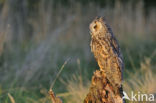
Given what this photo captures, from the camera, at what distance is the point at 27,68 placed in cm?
436

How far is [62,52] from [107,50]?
442cm

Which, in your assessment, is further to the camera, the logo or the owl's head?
the logo

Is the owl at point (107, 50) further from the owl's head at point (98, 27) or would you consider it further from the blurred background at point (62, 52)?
the blurred background at point (62, 52)

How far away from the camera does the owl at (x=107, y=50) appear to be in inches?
74.6

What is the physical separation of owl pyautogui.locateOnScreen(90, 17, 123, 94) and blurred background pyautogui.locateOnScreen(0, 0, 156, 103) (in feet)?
1.23

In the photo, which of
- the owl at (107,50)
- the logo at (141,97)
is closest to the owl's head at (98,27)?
the owl at (107,50)

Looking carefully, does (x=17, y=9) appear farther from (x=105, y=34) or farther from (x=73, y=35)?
(x=105, y=34)

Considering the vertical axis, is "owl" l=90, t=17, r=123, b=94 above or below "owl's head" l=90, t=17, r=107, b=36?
below

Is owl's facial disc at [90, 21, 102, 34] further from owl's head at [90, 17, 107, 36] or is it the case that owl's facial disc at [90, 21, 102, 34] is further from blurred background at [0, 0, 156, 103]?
blurred background at [0, 0, 156, 103]

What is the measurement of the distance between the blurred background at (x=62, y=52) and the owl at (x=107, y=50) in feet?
1.23

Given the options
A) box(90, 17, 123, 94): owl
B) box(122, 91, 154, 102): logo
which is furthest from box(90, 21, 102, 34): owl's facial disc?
box(122, 91, 154, 102): logo

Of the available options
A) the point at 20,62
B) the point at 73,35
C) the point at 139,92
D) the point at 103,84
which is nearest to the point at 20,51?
the point at 20,62

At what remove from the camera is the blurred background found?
3660 millimetres

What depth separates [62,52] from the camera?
629 centimetres
